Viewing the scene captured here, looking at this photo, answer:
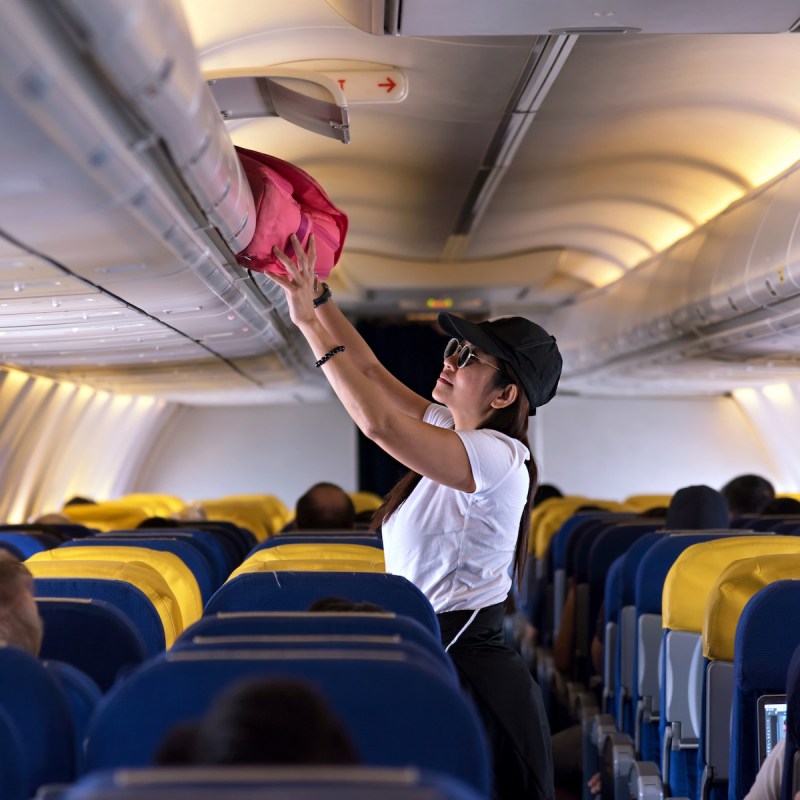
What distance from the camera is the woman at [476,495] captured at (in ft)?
9.82

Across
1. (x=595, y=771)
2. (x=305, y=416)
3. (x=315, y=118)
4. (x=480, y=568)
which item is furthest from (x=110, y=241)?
(x=305, y=416)

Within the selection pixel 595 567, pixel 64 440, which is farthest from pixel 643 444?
pixel 595 567

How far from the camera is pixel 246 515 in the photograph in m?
10.2

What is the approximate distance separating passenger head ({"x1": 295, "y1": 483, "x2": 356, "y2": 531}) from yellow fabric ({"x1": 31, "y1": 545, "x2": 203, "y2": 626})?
2.72m

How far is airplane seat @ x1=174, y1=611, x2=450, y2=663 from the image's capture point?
2490 mm

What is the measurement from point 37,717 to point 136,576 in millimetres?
1584

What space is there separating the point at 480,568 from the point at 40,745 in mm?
1323

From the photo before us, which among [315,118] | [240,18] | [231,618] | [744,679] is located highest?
[240,18]

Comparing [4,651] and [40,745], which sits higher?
[4,651]

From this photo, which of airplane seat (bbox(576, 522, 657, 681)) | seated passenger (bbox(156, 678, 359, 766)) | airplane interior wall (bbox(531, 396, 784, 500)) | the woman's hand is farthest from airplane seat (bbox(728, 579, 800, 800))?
airplane interior wall (bbox(531, 396, 784, 500))

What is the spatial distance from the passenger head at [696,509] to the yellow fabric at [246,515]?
12.8 feet

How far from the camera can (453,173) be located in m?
8.53

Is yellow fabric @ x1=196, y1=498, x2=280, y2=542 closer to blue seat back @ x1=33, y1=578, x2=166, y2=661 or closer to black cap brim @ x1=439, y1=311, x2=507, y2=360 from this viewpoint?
blue seat back @ x1=33, y1=578, x2=166, y2=661

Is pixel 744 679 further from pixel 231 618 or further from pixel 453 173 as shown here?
pixel 453 173
